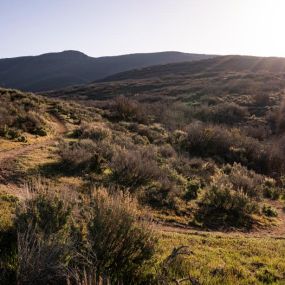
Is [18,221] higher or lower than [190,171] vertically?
higher

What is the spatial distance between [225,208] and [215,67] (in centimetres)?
9208

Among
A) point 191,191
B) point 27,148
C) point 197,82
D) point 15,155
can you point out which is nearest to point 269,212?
point 191,191

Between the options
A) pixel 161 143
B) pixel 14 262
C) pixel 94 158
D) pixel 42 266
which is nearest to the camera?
pixel 42 266

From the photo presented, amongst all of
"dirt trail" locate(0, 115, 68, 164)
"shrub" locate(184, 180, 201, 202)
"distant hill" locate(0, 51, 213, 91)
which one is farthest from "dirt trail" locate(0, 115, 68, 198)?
"distant hill" locate(0, 51, 213, 91)

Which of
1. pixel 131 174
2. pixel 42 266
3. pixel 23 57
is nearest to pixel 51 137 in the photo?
pixel 131 174

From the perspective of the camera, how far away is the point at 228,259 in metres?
8.03

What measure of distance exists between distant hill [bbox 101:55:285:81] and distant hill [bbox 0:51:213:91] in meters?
43.0

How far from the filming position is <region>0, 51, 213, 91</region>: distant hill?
154 metres

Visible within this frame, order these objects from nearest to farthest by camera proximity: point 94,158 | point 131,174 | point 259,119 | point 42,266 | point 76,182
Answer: point 42,266, point 76,182, point 131,174, point 94,158, point 259,119

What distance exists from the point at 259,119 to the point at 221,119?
363cm

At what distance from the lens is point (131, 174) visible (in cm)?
1417

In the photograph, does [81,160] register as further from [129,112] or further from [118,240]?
[129,112]

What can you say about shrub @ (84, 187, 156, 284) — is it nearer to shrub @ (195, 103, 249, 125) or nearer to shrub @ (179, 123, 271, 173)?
shrub @ (179, 123, 271, 173)

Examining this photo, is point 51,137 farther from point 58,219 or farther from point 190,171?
point 58,219
